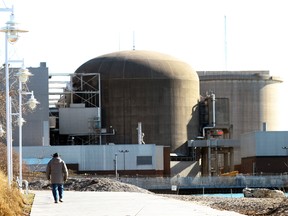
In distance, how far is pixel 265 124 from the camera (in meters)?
116

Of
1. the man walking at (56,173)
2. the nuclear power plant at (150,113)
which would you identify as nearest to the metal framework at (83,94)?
the nuclear power plant at (150,113)

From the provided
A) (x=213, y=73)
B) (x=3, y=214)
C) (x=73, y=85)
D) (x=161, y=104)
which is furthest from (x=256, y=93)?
(x=3, y=214)

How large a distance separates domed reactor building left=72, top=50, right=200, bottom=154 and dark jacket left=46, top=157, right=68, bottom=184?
8390cm

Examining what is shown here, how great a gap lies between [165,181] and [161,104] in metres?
22.2

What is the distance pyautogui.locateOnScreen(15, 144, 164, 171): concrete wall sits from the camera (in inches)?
4026

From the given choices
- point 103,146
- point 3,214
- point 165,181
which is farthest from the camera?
point 103,146

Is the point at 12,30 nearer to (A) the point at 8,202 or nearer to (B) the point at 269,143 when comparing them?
(A) the point at 8,202

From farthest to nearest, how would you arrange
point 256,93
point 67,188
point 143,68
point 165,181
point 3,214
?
point 256,93
point 143,68
point 165,181
point 67,188
point 3,214

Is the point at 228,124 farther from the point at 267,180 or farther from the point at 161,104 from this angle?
the point at 267,180

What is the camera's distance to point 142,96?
115 meters

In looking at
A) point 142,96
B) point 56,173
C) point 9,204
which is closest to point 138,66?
point 142,96

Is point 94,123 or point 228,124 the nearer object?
point 94,123

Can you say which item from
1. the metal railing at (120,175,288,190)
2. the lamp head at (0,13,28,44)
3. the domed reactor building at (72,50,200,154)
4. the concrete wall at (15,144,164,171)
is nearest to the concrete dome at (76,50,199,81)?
the domed reactor building at (72,50,200,154)

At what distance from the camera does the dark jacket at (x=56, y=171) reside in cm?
2881
